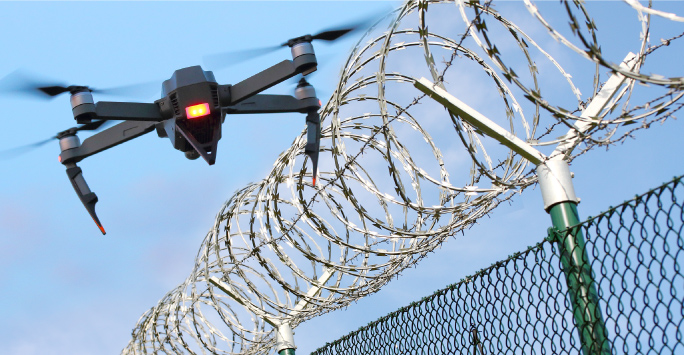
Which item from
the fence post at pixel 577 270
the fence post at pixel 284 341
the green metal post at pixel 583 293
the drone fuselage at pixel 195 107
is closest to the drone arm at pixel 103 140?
the drone fuselage at pixel 195 107

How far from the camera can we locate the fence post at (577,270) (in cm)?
555

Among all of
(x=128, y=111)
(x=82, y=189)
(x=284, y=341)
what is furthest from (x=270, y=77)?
(x=284, y=341)

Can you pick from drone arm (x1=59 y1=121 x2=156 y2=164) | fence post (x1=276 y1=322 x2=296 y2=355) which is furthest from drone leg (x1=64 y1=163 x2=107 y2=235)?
fence post (x1=276 y1=322 x2=296 y2=355)

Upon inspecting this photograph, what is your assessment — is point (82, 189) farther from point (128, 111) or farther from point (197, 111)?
point (197, 111)

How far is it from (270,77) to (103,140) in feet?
7.48

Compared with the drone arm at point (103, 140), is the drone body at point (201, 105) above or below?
below

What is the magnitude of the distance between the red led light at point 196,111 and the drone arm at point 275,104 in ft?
→ 1.40

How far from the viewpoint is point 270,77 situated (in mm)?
8594

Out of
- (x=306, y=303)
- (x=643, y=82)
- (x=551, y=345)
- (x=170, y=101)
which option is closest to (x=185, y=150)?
(x=170, y=101)

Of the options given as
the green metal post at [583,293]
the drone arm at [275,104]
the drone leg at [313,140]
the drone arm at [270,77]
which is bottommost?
the green metal post at [583,293]

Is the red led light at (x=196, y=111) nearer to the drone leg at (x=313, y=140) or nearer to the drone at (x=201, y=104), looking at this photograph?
the drone at (x=201, y=104)

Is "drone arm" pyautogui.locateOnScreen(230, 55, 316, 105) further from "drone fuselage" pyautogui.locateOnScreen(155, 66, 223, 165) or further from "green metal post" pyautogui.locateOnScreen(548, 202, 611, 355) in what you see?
"green metal post" pyautogui.locateOnScreen(548, 202, 611, 355)

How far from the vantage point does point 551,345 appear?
18.6 ft

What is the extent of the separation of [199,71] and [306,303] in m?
3.14
